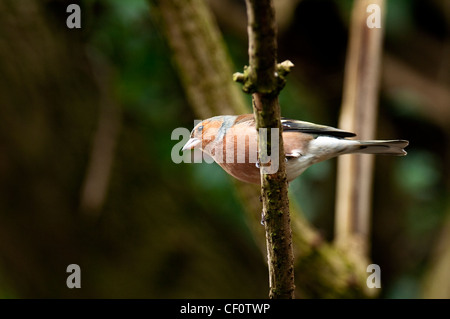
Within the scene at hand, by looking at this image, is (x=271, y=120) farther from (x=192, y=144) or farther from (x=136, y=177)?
(x=136, y=177)

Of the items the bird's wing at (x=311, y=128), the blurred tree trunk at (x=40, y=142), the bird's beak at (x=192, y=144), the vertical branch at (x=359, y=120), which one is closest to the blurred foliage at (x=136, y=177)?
the blurred tree trunk at (x=40, y=142)

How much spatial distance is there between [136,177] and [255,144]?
125 inches

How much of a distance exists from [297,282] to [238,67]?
219 centimetres

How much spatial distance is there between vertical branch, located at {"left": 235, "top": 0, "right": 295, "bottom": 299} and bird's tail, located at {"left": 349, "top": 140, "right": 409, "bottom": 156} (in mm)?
1020

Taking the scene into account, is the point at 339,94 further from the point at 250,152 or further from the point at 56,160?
the point at 250,152

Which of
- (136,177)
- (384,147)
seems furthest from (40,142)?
(384,147)

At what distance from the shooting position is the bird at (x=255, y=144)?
8.11 feet

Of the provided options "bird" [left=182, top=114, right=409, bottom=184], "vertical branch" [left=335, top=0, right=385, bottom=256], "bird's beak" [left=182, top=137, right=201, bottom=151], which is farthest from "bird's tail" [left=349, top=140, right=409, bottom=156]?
"vertical branch" [left=335, top=0, right=385, bottom=256]

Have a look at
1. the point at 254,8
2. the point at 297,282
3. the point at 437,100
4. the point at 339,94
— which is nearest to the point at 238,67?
the point at 339,94

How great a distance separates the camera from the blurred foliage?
5.03m

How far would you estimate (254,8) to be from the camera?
1.45m

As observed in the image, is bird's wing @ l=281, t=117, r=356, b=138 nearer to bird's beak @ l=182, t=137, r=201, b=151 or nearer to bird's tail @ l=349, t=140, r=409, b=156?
bird's tail @ l=349, t=140, r=409, b=156

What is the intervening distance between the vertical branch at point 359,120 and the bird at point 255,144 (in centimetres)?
155

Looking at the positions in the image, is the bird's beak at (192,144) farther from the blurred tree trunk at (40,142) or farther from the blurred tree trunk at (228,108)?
the blurred tree trunk at (40,142)
